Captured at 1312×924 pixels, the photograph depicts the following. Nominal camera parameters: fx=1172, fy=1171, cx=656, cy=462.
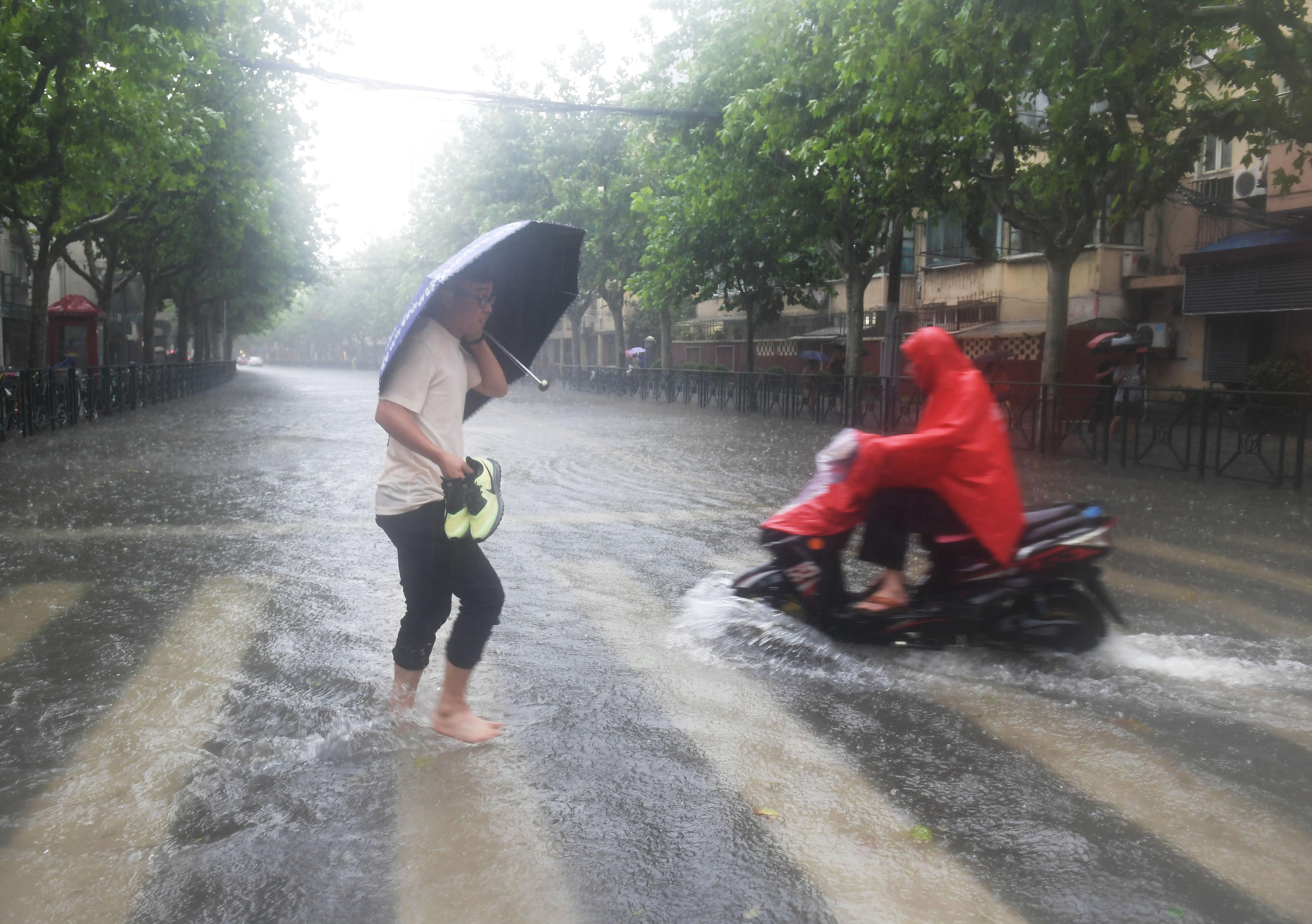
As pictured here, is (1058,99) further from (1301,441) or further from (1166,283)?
(1166,283)

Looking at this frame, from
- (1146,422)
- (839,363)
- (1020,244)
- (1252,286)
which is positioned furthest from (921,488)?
(1020,244)

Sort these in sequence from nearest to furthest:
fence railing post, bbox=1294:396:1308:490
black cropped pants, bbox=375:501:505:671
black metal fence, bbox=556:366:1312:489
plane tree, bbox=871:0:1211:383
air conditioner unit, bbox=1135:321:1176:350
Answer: black cropped pants, bbox=375:501:505:671
fence railing post, bbox=1294:396:1308:490
plane tree, bbox=871:0:1211:383
black metal fence, bbox=556:366:1312:489
air conditioner unit, bbox=1135:321:1176:350

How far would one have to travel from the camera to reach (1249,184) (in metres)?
22.3

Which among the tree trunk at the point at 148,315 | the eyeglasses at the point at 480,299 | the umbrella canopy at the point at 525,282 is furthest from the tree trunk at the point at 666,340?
the eyeglasses at the point at 480,299

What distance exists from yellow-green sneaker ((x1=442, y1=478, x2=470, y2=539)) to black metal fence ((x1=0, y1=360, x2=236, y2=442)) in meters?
15.8

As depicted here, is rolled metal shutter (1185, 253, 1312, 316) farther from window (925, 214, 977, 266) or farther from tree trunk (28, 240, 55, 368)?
tree trunk (28, 240, 55, 368)

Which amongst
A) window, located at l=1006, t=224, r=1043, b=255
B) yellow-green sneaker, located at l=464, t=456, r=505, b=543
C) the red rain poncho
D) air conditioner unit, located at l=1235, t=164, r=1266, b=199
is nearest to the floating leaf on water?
the red rain poncho

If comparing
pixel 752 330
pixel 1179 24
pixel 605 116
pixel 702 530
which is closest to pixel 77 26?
pixel 702 530

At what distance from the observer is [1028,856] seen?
3225mm

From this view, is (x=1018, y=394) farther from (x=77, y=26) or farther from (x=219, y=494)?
(x=77, y=26)

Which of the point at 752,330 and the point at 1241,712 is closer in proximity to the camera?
the point at 1241,712

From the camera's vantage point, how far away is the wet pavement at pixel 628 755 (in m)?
3.02

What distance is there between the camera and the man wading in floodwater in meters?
3.83

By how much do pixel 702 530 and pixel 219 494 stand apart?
16.0 feet
